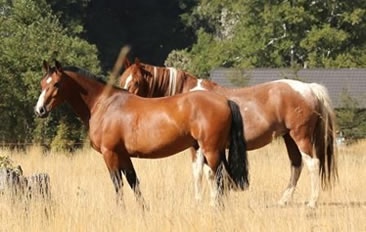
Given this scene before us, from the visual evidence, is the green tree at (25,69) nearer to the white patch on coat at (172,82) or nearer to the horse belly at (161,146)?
the white patch on coat at (172,82)

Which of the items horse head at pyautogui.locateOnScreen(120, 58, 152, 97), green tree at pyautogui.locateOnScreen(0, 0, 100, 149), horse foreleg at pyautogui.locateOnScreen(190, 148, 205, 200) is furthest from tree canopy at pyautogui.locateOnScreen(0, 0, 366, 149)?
horse foreleg at pyautogui.locateOnScreen(190, 148, 205, 200)

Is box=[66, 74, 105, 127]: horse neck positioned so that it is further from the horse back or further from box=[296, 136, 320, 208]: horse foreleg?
box=[296, 136, 320, 208]: horse foreleg

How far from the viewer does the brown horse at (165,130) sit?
8695 millimetres

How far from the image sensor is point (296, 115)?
988cm

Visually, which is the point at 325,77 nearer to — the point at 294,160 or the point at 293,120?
the point at 294,160

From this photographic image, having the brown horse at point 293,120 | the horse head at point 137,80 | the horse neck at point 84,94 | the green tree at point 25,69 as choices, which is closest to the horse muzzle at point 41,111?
the horse neck at point 84,94

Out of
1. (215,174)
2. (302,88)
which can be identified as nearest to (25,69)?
(302,88)

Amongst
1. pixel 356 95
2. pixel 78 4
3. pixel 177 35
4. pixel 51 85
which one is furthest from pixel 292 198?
pixel 177 35

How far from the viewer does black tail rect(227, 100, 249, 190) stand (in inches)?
348

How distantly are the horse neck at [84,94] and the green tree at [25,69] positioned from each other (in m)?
8.78

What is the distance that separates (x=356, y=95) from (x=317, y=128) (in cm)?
2157

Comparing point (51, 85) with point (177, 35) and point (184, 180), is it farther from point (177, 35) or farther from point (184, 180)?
point (177, 35)

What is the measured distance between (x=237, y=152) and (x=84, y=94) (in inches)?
72.3

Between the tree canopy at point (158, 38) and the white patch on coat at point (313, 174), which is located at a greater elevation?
the tree canopy at point (158, 38)
